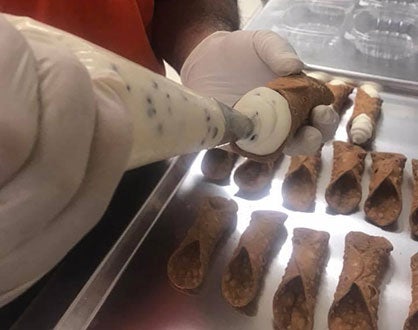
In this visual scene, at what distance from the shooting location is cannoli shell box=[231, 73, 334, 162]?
897 mm

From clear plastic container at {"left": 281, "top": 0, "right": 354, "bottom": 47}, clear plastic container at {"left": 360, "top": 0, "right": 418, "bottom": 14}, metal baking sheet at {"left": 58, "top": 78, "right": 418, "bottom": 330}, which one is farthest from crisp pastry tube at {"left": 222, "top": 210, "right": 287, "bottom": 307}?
clear plastic container at {"left": 360, "top": 0, "right": 418, "bottom": 14}

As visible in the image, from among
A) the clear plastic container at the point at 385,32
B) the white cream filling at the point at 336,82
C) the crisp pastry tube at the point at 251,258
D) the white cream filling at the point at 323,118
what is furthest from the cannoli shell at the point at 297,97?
the clear plastic container at the point at 385,32

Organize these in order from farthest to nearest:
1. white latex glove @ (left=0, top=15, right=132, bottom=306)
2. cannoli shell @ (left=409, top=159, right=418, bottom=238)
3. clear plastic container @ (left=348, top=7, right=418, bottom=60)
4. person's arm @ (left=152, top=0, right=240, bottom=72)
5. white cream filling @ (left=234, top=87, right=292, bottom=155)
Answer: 1. clear plastic container @ (left=348, top=7, right=418, bottom=60)
2. person's arm @ (left=152, top=0, right=240, bottom=72)
3. cannoli shell @ (left=409, top=159, right=418, bottom=238)
4. white cream filling @ (left=234, top=87, right=292, bottom=155)
5. white latex glove @ (left=0, top=15, right=132, bottom=306)

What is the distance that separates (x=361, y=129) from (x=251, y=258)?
40 cm

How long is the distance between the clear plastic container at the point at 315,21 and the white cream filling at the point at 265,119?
741mm

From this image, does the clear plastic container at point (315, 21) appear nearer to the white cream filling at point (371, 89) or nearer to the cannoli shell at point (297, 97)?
the white cream filling at point (371, 89)

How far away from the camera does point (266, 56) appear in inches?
40.3

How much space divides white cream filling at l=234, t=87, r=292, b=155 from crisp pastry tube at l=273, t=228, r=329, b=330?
21cm

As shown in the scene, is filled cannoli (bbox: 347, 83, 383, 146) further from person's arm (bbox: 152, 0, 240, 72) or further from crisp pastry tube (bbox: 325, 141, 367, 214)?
person's arm (bbox: 152, 0, 240, 72)

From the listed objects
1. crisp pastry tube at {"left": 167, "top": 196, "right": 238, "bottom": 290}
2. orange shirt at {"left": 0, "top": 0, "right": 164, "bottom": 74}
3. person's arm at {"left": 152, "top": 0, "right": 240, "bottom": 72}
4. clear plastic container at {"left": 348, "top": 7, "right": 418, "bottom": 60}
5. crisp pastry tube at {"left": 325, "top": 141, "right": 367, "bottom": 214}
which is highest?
orange shirt at {"left": 0, "top": 0, "right": 164, "bottom": 74}

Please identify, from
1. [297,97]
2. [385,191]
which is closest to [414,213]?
[385,191]

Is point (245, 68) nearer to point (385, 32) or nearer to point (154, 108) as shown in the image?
point (154, 108)

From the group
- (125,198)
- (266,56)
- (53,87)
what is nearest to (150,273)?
(125,198)

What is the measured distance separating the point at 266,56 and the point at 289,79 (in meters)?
0.08
